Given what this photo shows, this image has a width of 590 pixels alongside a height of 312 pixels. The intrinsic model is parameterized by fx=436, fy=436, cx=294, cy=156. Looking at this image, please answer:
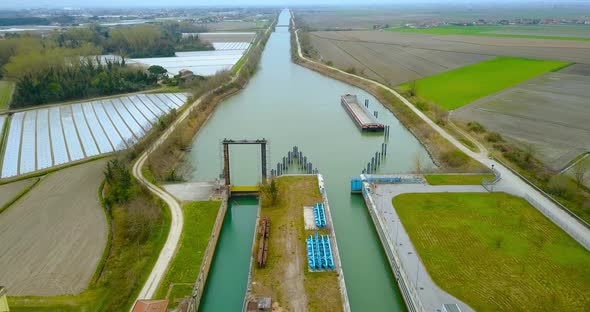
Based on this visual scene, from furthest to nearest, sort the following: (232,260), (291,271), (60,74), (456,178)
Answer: (60,74), (456,178), (232,260), (291,271)

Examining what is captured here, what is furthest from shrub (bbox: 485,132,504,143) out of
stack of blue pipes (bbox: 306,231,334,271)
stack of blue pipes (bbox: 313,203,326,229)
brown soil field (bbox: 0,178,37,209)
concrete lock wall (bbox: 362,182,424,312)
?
brown soil field (bbox: 0,178,37,209)

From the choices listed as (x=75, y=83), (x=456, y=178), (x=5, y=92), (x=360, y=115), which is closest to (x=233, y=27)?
(x=5, y=92)

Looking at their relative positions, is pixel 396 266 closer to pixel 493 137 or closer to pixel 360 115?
pixel 493 137

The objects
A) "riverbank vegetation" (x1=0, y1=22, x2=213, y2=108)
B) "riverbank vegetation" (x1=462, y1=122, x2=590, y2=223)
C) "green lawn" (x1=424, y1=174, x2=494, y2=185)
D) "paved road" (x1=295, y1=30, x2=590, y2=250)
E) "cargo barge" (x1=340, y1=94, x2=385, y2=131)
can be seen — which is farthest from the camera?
"riverbank vegetation" (x1=0, y1=22, x2=213, y2=108)

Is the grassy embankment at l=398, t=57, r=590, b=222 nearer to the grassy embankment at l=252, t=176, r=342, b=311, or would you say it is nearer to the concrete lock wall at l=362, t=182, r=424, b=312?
the concrete lock wall at l=362, t=182, r=424, b=312

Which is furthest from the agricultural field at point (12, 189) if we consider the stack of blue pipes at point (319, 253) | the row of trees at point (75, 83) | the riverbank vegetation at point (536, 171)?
the riverbank vegetation at point (536, 171)
